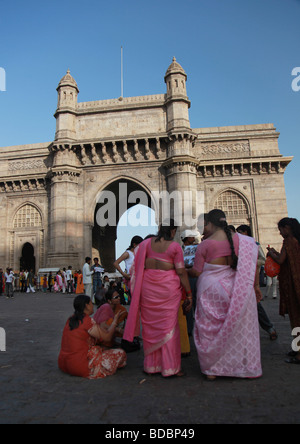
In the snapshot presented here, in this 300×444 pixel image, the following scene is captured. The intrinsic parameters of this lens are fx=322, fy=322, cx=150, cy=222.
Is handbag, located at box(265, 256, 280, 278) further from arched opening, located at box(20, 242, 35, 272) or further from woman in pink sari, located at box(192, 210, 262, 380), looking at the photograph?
arched opening, located at box(20, 242, 35, 272)

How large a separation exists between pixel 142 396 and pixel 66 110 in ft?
66.5

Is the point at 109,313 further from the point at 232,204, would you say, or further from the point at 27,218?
the point at 27,218

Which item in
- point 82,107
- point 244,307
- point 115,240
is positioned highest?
point 82,107

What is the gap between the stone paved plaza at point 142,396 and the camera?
2391mm

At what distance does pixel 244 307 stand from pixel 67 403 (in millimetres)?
1870

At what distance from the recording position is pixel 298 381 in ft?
10.3

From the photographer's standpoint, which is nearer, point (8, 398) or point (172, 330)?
point (8, 398)

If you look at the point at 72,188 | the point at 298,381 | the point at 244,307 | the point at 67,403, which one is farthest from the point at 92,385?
the point at 72,188

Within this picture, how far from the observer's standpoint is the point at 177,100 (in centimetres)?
1956

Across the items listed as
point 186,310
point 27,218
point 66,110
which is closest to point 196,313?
point 186,310

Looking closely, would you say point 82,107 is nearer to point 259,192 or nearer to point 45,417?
point 259,192

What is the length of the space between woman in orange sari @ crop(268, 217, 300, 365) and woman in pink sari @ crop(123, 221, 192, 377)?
1431mm

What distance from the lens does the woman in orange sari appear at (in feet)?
13.4
